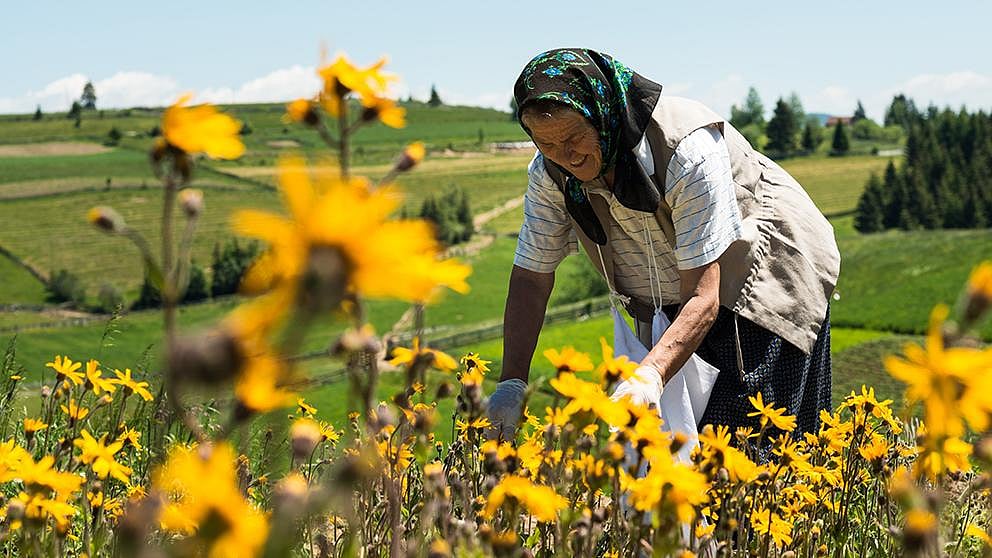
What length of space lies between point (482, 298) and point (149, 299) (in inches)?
944

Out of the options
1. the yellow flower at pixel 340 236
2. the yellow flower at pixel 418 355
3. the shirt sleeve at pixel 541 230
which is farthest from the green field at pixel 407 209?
the yellow flower at pixel 340 236

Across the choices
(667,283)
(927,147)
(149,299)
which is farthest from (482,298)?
(667,283)

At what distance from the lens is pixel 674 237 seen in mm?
3766

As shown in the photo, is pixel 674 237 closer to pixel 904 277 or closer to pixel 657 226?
pixel 657 226

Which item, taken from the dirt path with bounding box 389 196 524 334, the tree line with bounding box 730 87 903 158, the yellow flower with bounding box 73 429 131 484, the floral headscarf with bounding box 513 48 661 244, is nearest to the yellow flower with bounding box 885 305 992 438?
the yellow flower with bounding box 73 429 131 484

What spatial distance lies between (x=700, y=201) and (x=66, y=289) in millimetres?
75320

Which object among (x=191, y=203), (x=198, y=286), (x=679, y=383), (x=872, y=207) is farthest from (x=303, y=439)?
(x=872, y=207)

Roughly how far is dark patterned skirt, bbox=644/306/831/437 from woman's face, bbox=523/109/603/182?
919 millimetres

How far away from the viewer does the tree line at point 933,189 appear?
7519 cm

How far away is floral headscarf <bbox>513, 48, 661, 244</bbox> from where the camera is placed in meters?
3.24

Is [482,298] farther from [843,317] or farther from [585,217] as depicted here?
[585,217]

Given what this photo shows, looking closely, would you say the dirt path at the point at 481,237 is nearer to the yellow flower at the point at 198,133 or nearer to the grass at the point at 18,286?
the grass at the point at 18,286

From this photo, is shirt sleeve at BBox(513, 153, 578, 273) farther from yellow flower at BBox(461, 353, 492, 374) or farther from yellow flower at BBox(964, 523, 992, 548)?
yellow flower at BBox(964, 523, 992, 548)

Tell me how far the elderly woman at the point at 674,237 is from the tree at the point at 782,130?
11495cm
